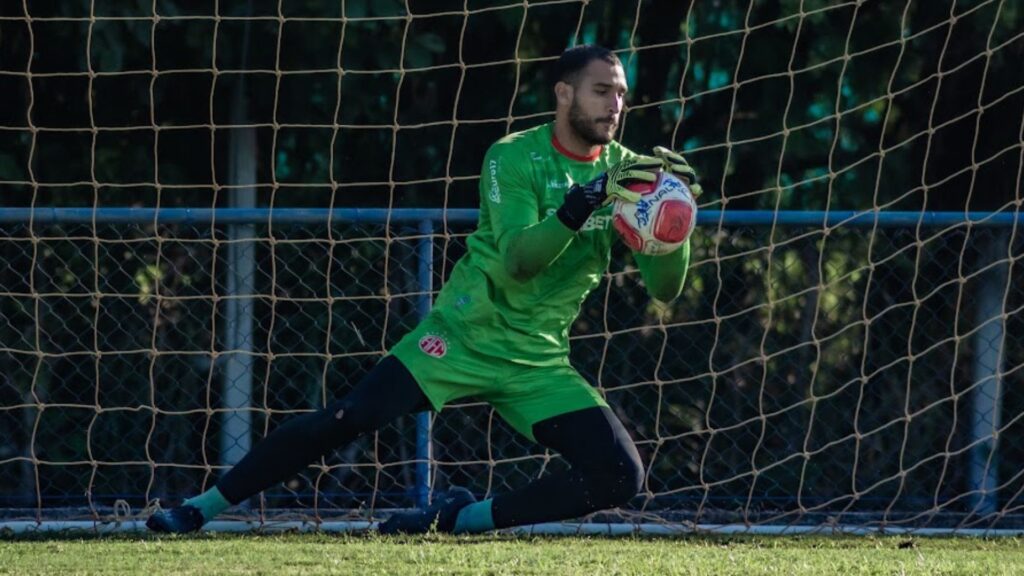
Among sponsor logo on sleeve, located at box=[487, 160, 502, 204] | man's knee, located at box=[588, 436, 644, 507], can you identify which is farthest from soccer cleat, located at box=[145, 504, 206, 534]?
sponsor logo on sleeve, located at box=[487, 160, 502, 204]

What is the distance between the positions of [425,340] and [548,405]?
1.30 ft

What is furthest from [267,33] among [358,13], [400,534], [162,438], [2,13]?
[400,534]

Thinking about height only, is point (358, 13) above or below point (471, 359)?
above

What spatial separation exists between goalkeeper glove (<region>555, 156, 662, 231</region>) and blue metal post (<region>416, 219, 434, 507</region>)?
168cm

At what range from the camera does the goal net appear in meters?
6.32

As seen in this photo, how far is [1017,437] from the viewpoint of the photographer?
6.66m

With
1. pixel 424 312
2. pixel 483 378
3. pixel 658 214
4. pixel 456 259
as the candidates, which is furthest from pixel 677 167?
pixel 456 259

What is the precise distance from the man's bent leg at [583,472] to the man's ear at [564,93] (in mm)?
868

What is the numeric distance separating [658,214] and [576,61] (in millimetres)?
690

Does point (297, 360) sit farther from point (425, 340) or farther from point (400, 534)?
point (425, 340)

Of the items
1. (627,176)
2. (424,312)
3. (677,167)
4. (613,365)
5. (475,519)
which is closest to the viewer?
(627,176)

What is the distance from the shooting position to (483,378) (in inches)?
198

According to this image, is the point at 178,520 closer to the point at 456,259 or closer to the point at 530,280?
the point at 530,280

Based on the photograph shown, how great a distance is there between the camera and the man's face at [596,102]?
4.93 metres
